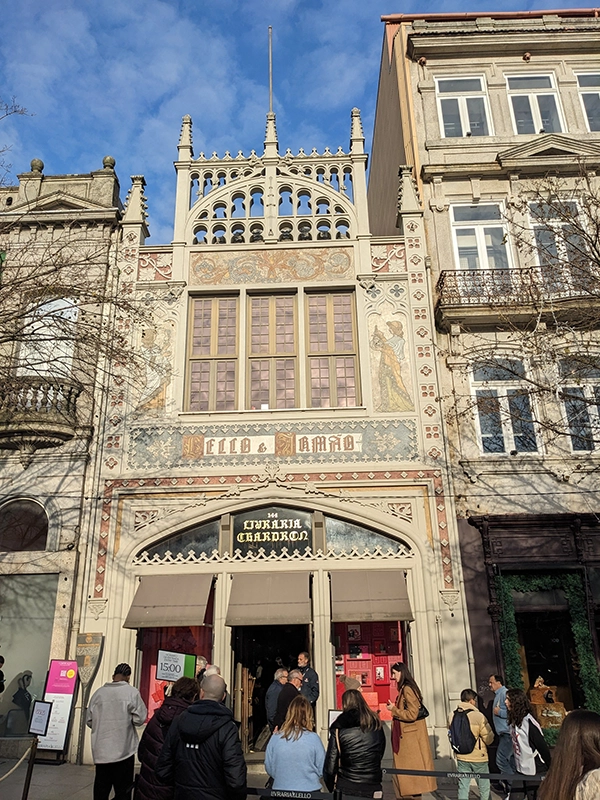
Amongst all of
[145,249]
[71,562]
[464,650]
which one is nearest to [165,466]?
[71,562]

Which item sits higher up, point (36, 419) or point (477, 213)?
point (477, 213)

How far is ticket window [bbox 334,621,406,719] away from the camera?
512 inches

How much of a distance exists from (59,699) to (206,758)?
8071 millimetres

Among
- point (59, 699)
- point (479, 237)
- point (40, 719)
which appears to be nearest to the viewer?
point (40, 719)

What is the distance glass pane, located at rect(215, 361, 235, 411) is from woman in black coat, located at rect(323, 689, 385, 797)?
9.32 metres

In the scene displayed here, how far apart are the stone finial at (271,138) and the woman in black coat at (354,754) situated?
14.7 meters

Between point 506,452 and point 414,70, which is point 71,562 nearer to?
point 506,452

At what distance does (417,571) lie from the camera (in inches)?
526

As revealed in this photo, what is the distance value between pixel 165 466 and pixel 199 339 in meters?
3.38

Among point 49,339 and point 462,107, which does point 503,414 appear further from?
point 49,339

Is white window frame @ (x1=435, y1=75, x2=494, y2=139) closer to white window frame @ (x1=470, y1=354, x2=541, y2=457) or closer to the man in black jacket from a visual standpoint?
white window frame @ (x1=470, y1=354, x2=541, y2=457)

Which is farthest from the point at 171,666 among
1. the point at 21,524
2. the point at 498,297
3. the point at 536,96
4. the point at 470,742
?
the point at 536,96

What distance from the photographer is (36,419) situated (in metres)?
14.1

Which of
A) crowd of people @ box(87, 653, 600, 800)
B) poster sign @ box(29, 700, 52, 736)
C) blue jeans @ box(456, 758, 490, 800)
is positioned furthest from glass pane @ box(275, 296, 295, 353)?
blue jeans @ box(456, 758, 490, 800)
